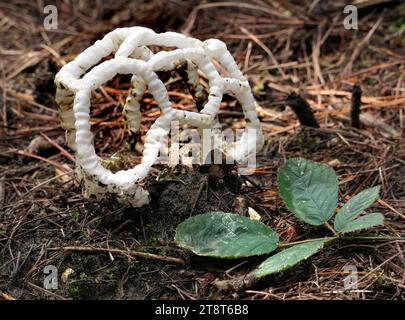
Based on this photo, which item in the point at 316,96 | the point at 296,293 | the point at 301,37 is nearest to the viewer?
the point at 296,293

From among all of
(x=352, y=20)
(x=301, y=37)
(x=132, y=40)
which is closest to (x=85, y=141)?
(x=132, y=40)

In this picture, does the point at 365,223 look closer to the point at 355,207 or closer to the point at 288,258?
the point at 355,207

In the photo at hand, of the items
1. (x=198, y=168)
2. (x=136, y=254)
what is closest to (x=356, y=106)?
(x=198, y=168)

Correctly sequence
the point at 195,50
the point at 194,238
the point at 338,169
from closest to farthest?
1. the point at 194,238
2. the point at 195,50
3. the point at 338,169

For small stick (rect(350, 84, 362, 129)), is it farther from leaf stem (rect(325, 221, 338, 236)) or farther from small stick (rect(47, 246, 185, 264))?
small stick (rect(47, 246, 185, 264))

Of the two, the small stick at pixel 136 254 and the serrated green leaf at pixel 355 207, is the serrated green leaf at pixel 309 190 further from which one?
the small stick at pixel 136 254

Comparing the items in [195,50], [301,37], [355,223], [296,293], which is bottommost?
[296,293]

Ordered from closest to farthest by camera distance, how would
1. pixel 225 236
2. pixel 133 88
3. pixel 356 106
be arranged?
pixel 225 236, pixel 133 88, pixel 356 106

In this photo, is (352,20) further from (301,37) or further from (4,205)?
(4,205)
